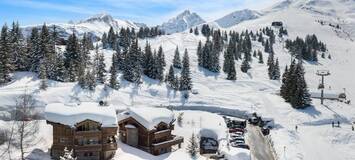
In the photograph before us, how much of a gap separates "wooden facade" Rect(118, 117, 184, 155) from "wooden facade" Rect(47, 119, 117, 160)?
549 centimetres

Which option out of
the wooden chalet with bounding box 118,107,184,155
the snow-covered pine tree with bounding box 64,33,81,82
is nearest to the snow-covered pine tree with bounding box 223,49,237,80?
the snow-covered pine tree with bounding box 64,33,81,82

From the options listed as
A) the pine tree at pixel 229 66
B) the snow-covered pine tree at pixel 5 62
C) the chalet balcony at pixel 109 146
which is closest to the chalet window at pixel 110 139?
the chalet balcony at pixel 109 146

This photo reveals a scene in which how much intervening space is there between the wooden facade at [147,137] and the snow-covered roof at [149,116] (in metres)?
0.44

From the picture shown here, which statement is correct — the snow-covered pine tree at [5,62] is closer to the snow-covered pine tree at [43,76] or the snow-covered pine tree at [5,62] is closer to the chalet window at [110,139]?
the snow-covered pine tree at [43,76]

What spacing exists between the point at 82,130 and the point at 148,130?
8455 mm

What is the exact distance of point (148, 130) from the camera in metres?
57.1

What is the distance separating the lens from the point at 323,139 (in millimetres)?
79000

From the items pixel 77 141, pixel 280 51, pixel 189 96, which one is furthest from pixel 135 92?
pixel 280 51

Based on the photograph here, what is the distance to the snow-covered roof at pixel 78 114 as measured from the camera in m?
51.4

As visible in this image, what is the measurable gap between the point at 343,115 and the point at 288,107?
10.5 m

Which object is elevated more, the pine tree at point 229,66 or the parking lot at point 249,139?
the pine tree at point 229,66

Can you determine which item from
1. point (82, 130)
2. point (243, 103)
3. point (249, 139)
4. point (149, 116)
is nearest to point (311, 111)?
point (243, 103)

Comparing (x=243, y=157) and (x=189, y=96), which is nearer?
(x=243, y=157)

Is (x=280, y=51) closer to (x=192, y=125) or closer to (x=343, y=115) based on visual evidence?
(x=343, y=115)
